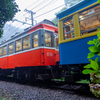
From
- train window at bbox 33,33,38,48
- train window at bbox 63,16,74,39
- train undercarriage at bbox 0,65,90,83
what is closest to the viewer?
train undercarriage at bbox 0,65,90,83

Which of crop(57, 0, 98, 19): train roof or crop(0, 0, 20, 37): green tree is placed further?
crop(0, 0, 20, 37): green tree

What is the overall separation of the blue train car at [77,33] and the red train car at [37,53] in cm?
138

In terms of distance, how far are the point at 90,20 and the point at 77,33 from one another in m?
0.66

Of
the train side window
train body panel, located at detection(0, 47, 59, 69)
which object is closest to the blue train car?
train body panel, located at detection(0, 47, 59, 69)

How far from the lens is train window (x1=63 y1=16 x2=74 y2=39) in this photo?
4.68 m

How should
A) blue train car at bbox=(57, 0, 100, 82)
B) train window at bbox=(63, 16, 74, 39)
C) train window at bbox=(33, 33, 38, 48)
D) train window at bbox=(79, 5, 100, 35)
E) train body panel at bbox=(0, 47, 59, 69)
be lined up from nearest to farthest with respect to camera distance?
train window at bbox=(79, 5, 100, 35) → blue train car at bbox=(57, 0, 100, 82) → train window at bbox=(63, 16, 74, 39) → train body panel at bbox=(0, 47, 59, 69) → train window at bbox=(33, 33, 38, 48)

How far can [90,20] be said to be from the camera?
4.03 m

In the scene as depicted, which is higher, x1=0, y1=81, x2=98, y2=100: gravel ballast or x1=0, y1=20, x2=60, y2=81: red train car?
x1=0, y1=20, x2=60, y2=81: red train car

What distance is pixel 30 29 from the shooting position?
22.7ft

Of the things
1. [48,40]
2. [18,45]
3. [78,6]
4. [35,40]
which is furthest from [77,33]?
[18,45]

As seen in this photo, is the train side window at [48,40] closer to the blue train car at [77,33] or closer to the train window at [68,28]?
the blue train car at [77,33]

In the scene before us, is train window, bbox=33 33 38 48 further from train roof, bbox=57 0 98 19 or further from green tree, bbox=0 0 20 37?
green tree, bbox=0 0 20 37

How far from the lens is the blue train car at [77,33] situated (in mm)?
3984

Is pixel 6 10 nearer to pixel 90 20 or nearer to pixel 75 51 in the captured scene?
pixel 75 51
